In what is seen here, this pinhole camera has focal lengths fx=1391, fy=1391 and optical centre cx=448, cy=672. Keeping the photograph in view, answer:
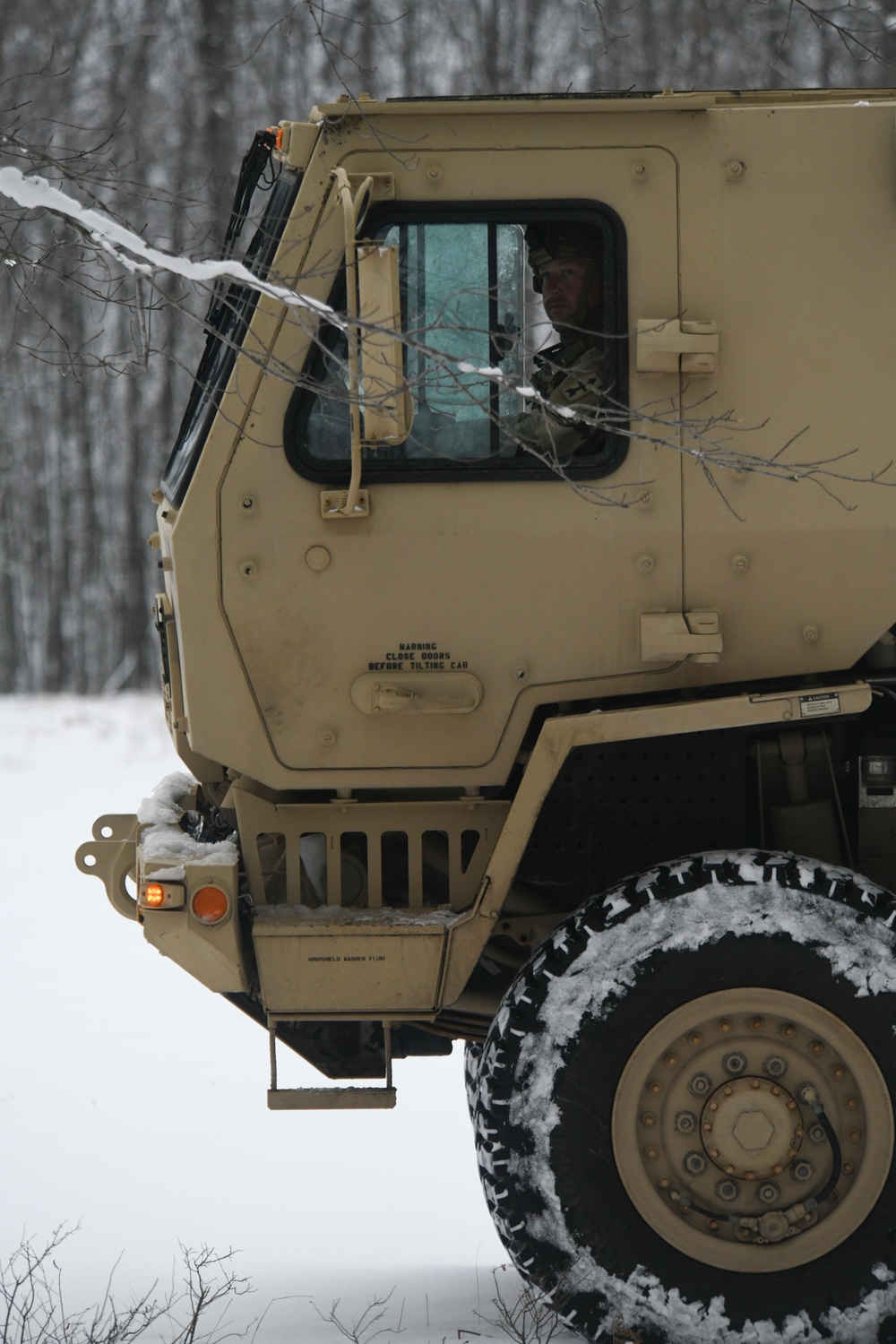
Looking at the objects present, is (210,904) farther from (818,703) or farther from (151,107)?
(151,107)

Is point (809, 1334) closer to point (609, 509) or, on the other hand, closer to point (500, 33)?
point (609, 509)

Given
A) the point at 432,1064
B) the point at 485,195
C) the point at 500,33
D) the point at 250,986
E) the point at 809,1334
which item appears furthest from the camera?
the point at 500,33

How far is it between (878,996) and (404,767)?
4.17 feet

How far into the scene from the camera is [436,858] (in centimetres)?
387

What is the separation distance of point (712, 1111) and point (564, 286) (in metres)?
2.06

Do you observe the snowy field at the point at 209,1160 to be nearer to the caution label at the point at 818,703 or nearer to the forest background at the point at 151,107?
the caution label at the point at 818,703

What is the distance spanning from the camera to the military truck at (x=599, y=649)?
3271 mm

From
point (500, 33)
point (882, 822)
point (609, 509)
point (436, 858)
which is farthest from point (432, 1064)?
point (500, 33)

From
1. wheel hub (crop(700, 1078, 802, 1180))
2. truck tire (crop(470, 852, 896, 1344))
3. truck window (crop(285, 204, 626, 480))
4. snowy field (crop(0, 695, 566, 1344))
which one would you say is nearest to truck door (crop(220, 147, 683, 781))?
truck window (crop(285, 204, 626, 480))

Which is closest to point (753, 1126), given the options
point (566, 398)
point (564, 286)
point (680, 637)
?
point (680, 637)

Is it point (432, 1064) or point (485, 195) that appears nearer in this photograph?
point (485, 195)

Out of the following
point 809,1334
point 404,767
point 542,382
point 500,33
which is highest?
A: point 500,33

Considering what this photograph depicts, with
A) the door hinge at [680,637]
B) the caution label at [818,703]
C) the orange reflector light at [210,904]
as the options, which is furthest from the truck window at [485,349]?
the orange reflector light at [210,904]

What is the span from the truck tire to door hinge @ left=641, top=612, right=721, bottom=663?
515mm
